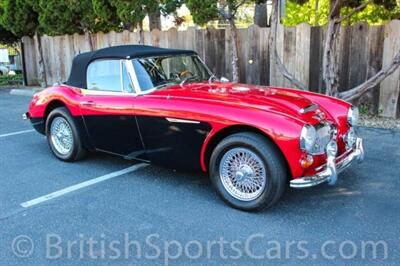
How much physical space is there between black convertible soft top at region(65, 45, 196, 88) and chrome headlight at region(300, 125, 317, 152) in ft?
7.49

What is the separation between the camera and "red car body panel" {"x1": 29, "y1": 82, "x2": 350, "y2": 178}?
3.74 metres

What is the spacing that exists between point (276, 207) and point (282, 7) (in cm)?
570

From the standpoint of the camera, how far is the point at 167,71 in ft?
16.9

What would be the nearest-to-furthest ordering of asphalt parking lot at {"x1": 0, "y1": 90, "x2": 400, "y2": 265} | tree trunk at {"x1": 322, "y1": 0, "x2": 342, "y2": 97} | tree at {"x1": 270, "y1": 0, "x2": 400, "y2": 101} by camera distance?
asphalt parking lot at {"x1": 0, "y1": 90, "x2": 400, "y2": 265}, tree at {"x1": 270, "y1": 0, "x2": 400, "y2": 101}, tree trunk at {"x1": 322, "y1": 0, "x2": 342, "y2": 97}

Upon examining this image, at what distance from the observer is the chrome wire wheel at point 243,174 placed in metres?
3.91

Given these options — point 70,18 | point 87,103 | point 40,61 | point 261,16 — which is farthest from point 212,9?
point 40,61

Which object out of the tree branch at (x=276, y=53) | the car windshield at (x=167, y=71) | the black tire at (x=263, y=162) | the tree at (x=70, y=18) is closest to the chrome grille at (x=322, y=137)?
the black tire at (x=263, y=162)

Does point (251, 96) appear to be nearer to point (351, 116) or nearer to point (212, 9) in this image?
point (351, 116)

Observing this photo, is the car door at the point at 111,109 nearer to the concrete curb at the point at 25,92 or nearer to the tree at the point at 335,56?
the tree at the point at 335,56

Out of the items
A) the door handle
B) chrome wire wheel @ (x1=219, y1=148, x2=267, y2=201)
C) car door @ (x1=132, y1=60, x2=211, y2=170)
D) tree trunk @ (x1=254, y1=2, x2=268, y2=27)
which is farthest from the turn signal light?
tree trunk @ (x1=254, y1=2, x2=268, y2=27)

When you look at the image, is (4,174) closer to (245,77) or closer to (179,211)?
(179,211)

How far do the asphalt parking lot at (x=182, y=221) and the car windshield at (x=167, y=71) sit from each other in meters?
1.15

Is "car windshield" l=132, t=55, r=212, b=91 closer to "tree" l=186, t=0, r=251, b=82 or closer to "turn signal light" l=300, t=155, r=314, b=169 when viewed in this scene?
"turn signal light" l=300, t=155, r=314, b=169

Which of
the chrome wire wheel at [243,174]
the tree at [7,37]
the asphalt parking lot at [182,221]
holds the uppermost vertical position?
the tree at [7,37]
